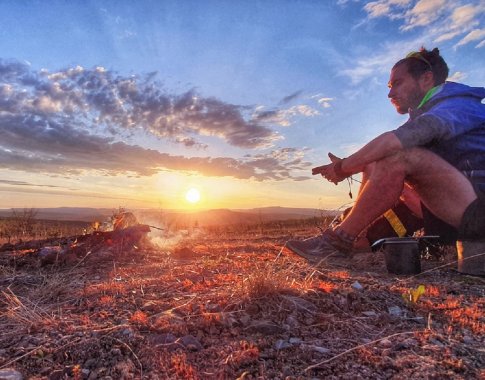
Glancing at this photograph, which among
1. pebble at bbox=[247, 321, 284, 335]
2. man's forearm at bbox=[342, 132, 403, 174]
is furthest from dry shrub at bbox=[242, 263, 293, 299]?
man's forearm at bbox=[342, 132, 403, 174]

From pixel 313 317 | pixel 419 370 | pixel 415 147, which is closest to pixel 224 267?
pixel 313 317

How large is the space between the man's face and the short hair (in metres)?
0.06

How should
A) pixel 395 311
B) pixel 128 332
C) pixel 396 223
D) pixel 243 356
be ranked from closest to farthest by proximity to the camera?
1. pixel 243 356
2. pixel 128 332
3. pixel 395 311
4. pixel 396 223

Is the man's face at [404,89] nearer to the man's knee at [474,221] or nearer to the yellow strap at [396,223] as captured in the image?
the yellow strap at [396,223]

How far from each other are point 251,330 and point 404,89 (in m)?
3.33

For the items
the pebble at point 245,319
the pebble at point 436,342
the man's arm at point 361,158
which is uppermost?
the man's arm at point 361,158

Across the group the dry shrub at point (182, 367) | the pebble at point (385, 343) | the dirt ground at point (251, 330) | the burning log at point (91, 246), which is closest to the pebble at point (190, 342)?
the dirt ground at point (251, 330)

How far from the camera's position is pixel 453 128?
331 cm

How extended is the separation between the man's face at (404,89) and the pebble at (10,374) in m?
4.17

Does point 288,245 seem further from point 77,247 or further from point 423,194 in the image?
point 77,247

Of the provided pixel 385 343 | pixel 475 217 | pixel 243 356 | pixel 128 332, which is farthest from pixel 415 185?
pixel 128 332

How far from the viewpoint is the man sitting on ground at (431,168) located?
328 centimetres

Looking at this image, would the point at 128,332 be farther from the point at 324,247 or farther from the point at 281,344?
the point at 324,247

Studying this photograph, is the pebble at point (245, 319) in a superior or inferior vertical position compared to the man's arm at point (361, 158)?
inferior
